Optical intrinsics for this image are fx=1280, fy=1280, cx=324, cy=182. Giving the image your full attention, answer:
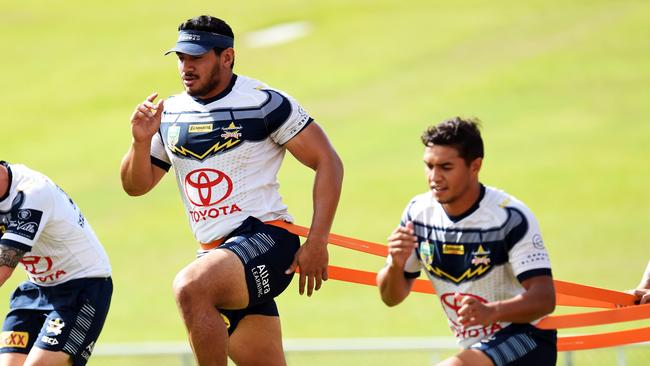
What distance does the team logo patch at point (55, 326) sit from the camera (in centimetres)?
889

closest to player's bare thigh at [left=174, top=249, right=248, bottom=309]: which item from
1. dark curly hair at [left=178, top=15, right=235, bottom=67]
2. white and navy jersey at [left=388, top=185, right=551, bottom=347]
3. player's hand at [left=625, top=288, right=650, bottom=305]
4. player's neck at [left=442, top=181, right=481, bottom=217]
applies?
white and navy jersey at [left=388, top=185, right=551, bottom=347]

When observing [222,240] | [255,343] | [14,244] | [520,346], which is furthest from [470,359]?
[14,244]

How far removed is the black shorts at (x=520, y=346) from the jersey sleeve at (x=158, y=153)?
9.10 feet

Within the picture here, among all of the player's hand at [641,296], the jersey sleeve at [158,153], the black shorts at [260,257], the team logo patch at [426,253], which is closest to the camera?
the team logo patch at [426,253]

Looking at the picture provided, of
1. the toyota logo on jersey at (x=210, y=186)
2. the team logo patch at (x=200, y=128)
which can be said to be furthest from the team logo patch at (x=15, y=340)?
the team logo patch at (x=200, y=128)

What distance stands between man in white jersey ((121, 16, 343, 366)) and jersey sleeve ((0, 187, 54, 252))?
659 millimetres

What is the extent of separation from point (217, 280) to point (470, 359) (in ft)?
5.66

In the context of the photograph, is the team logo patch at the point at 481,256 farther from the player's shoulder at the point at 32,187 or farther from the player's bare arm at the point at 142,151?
the player's shoulder at the point at 32,187

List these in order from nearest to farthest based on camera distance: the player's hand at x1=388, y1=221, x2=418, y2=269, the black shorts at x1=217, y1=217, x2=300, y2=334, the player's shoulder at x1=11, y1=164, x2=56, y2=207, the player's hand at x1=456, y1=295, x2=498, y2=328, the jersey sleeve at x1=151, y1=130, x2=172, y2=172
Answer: the player's hand at x1=456, y1=295, x2=498, y2=328, the player's hand at x1=388, y1=221, x2=418, y2=269, the black shorts at x1=217, y1=217, x2=300, y2=334, the player's shoulder at x1=11, y1=164, x2=56, y2=207, the jersey sleeve at x1=151, y1=130, x2=172, y2=172

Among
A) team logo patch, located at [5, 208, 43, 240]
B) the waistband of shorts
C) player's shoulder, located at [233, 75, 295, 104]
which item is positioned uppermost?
player's shoulder, located at [233, 75, 295, 104]

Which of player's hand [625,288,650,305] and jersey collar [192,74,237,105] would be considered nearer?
player's hand [625,288,650,305]

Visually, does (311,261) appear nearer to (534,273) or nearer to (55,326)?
(534,273)

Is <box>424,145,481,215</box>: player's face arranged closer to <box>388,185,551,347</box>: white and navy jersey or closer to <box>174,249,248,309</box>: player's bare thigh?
<box>388,185,551,347</box>: white and navy jersey

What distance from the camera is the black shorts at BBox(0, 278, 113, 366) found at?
8.95 meters
